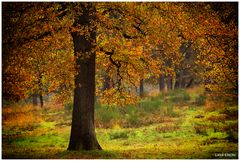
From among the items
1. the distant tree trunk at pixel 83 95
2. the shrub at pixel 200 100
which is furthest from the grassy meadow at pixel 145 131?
the distant tree trunk at pixel 83 95

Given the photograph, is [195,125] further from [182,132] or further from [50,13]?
[50,13]

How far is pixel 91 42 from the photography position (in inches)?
564

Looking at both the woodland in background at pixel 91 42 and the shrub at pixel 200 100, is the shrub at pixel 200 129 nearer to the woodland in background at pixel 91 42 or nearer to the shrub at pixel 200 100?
the woodland in background at pixel 91 42

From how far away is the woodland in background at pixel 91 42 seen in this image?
1216 cm

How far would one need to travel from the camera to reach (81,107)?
14.4 metres

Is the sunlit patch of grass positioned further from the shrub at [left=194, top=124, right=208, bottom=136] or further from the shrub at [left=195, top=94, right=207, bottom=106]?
the shrub at [left=195, top=94, right=207, bottom=106]

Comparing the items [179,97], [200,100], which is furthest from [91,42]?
[179,97]

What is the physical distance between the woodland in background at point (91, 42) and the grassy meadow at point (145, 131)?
6.71ft

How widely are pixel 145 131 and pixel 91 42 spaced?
8291 mm

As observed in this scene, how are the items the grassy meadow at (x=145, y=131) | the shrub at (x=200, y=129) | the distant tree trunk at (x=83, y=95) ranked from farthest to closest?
the shrub at (x=200, y=129), the distant tree trunk at (x=83, y=95), the grassy meadow at (x=145, y=131)

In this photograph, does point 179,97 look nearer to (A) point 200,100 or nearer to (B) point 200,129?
(A) point 200,100

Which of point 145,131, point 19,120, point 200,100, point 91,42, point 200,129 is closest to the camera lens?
point 91,42

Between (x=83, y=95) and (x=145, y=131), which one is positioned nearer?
(x=83, y=95)

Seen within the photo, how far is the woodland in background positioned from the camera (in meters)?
12.2
